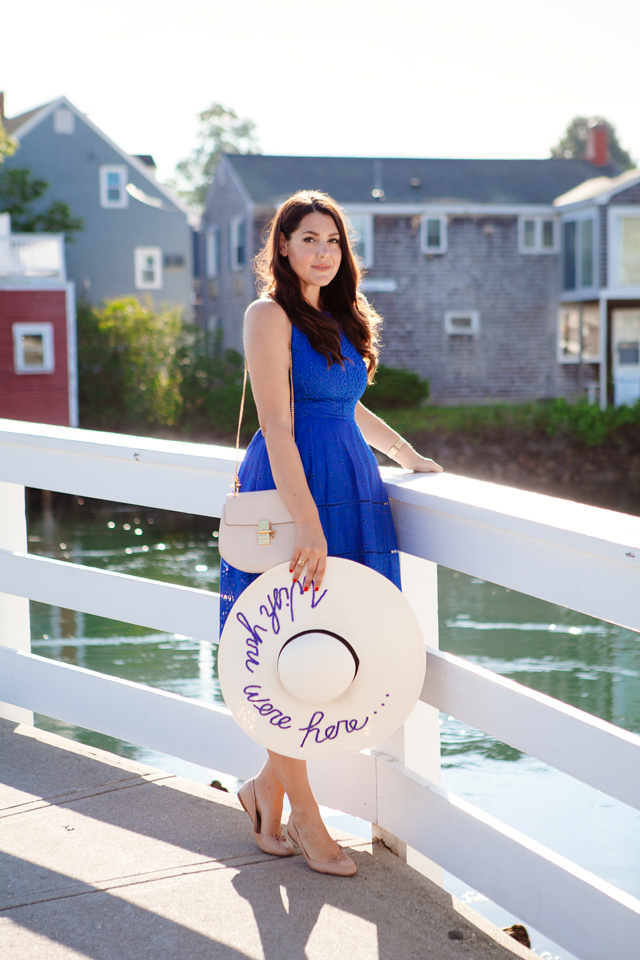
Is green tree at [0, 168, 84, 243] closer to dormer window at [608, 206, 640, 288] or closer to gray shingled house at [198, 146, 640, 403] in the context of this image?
gray shingled house at [198, 146, 640, 403]

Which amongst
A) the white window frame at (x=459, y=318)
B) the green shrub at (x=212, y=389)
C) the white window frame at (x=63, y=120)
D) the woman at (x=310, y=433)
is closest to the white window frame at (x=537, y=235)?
the white window frame at (x=459, y=318)

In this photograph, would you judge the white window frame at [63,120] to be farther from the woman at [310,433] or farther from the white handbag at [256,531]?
the white handbag at [256,531]

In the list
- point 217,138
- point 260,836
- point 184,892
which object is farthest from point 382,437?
point 217,138

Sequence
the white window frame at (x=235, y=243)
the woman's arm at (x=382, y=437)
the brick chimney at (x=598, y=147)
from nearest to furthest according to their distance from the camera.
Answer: the woman's arm at (x=382, y=437) < the white window frame at (x=235, y=243) < the brick chimney at (x=598, y=147)

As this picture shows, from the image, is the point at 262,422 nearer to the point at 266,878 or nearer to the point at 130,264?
the point at 266,878

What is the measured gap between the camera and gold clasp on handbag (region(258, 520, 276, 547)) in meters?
2.12

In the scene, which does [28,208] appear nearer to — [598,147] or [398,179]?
[398,179]

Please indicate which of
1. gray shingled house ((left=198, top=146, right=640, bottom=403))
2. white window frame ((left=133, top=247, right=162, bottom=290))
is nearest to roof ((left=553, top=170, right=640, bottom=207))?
gray shingled house ((left=198, top=146, right=640, bottom=403))

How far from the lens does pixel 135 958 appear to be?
1.86 m

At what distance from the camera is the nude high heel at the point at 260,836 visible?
2295mm

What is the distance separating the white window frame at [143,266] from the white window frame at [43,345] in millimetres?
9717

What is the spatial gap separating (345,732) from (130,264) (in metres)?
30.3

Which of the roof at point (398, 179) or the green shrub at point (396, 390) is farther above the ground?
the roof at point (398, 179)

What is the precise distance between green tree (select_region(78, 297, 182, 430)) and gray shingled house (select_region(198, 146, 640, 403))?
8.41ft
